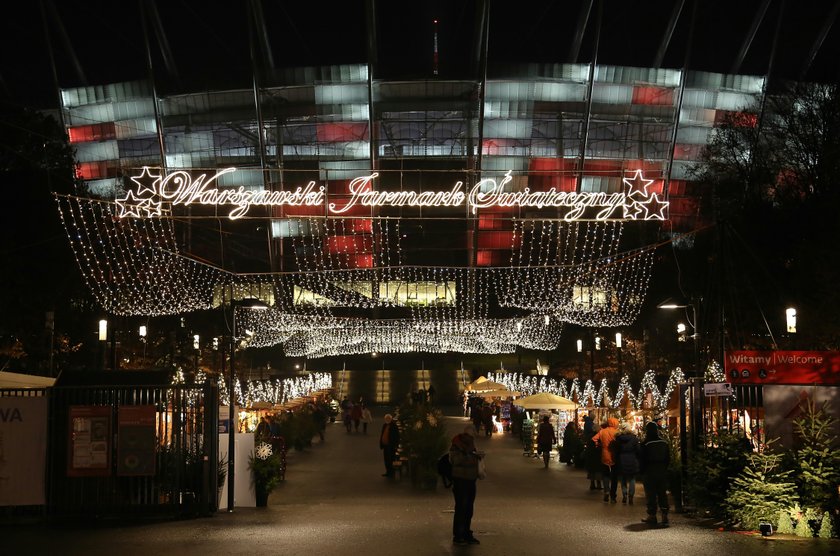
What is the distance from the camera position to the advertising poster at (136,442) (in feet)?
51.1

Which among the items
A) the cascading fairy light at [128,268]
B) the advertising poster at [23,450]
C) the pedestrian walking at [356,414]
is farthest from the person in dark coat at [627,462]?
the pedestrian walking at [356,414]

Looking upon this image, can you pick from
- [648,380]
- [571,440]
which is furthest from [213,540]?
[648,380]

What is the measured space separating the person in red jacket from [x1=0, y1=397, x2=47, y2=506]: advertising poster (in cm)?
969

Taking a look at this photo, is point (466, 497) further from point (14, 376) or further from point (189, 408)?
point (14, 376)

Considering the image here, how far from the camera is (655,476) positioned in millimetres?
14727

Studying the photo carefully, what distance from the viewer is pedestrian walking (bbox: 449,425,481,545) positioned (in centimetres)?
1253

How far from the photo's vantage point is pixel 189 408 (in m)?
16.0

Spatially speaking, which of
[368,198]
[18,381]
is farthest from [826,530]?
[18,381]

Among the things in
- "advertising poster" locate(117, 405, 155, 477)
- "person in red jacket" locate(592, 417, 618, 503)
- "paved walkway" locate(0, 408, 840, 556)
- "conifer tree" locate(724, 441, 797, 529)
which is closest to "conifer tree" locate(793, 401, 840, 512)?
"conifer tree" locate(724, 441, 797, 529)

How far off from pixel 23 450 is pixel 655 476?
31.9 ft

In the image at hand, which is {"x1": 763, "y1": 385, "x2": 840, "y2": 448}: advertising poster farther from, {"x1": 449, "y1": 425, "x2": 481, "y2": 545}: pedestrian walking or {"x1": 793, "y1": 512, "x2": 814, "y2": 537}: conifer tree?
{"x1": 449, "y1": 425, "x2": 481, "y2": 545}: pedestrian walking

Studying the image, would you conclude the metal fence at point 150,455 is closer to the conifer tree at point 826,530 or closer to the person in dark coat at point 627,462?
the person in dark coat at point 627,462

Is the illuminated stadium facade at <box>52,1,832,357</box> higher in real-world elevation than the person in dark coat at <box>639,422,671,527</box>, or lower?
higher

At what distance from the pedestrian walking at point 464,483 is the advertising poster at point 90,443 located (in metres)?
5.94
